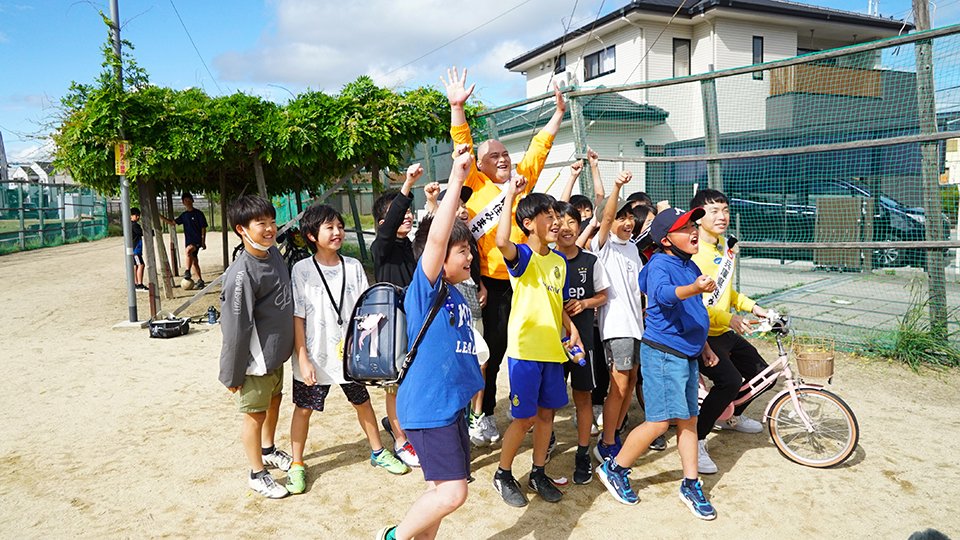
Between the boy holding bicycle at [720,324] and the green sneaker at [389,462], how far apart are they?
6.03ft

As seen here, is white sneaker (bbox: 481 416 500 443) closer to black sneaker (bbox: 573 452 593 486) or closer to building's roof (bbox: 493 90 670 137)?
black sneaker (bbox: 573 452 593 486)

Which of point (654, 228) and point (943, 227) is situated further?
point (943, 227)

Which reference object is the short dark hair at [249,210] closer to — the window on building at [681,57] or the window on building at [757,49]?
the window on building at [681,57]

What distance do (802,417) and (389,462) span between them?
2583 millimetres

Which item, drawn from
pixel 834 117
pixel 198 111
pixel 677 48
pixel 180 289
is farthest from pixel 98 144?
pixel 677 48

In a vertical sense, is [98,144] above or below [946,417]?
above

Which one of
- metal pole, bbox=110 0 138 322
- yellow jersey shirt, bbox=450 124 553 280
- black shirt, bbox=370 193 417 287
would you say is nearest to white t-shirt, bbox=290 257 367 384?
black shirt, bbox=370 193 417 287

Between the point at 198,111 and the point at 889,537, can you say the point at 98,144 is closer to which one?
the point at 198,111

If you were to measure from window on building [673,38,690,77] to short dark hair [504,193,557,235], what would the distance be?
734 inches

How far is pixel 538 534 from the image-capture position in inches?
121

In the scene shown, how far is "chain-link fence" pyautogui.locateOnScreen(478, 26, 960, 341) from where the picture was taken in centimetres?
548

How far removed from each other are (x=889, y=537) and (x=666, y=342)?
140 centimetres

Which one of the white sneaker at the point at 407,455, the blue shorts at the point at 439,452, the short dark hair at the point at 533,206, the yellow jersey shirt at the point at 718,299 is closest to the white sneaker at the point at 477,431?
the white sneaker at the point at 407,455

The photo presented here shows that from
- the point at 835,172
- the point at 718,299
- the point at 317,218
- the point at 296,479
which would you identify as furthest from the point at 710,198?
the point at 835,172
